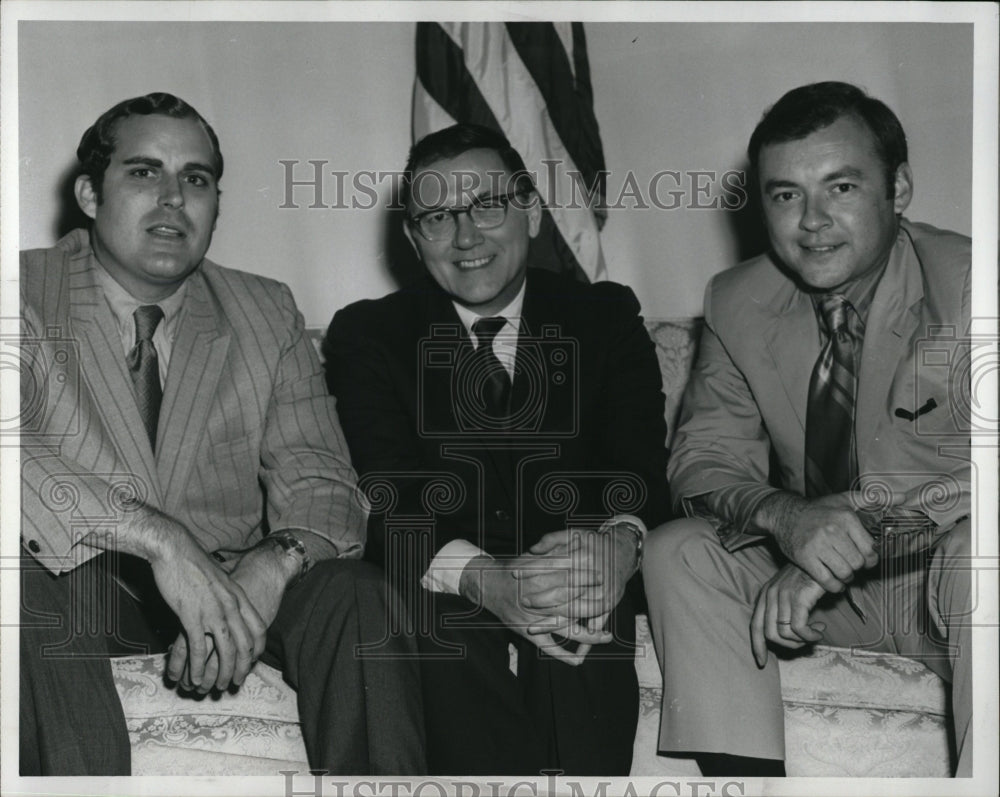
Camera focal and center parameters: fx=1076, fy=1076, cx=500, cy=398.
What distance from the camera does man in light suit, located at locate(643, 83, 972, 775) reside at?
5.06 feet

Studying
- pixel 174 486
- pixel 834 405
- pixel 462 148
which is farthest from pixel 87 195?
pixel 834 405

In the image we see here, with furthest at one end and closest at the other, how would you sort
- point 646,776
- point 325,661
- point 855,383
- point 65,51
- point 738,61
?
point 738,61 < point 65,51 < point 855,383 < point 646,776 < point 325,661

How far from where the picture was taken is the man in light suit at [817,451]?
5.06 feet

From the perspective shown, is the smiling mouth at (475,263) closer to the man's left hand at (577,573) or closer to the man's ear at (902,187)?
the man's left hand at (577,573)

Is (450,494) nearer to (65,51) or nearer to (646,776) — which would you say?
(646,776)

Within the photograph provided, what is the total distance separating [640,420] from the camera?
175 cm

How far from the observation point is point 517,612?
62.6 inches

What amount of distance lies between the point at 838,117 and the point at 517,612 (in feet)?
3.00

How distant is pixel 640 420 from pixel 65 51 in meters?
1.18

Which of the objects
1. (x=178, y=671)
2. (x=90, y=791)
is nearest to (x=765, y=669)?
(x=178, y=671)

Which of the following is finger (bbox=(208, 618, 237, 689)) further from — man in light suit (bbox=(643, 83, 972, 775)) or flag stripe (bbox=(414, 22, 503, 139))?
flag stripe (bbox=(414, 22, 503, 139))

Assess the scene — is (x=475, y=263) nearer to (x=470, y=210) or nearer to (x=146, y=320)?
(x=470, y=210)

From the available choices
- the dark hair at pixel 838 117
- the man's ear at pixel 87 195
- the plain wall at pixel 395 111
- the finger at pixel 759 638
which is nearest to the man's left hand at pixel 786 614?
the finger at pixel 759 638

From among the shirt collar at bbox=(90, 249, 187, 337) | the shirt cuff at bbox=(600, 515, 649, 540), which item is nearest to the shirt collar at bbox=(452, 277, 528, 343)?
the shirt cuff at bbox=(600, 515, 649, 540)
